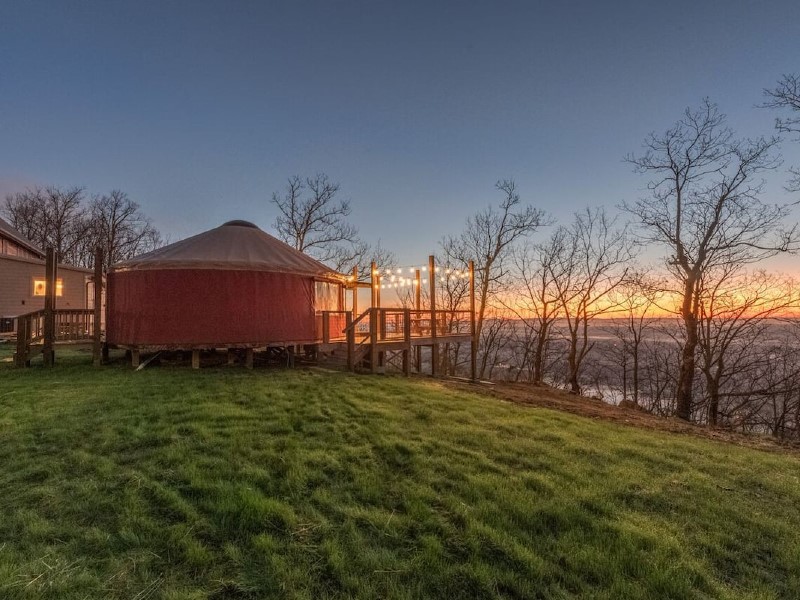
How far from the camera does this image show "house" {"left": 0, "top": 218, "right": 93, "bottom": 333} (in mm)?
13680

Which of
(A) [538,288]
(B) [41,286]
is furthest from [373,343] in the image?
(B) [41,286]

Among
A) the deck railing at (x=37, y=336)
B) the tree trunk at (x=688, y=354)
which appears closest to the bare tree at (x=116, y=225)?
the deck railing at (x=37, y=336)

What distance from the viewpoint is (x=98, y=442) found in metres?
3.74

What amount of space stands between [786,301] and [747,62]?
7.31 metres

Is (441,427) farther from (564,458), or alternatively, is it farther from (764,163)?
(764,163)

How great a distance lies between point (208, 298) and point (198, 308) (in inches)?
11.4

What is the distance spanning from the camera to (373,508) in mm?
2646

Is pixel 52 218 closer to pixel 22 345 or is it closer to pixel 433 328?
pixel 22 345

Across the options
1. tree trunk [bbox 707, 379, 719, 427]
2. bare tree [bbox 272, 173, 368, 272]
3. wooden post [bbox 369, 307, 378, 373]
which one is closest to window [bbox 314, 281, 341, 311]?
wooden post [bbox 369, 307, 378, 373]

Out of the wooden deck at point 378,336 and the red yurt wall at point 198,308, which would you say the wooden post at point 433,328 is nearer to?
the wooden deck at point 378,336

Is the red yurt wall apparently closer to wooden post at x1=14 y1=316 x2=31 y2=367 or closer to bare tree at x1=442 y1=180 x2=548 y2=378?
wooden post at x1=14 y1=316 x2=31 y2=367

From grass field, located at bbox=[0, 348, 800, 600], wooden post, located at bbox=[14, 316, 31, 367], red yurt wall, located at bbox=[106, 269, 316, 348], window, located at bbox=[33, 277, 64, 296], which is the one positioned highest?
window, located at bbox=[33, 277, 64, 296]

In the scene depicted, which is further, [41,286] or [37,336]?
[41,286]

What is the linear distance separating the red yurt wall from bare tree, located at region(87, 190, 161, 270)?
2061cm
